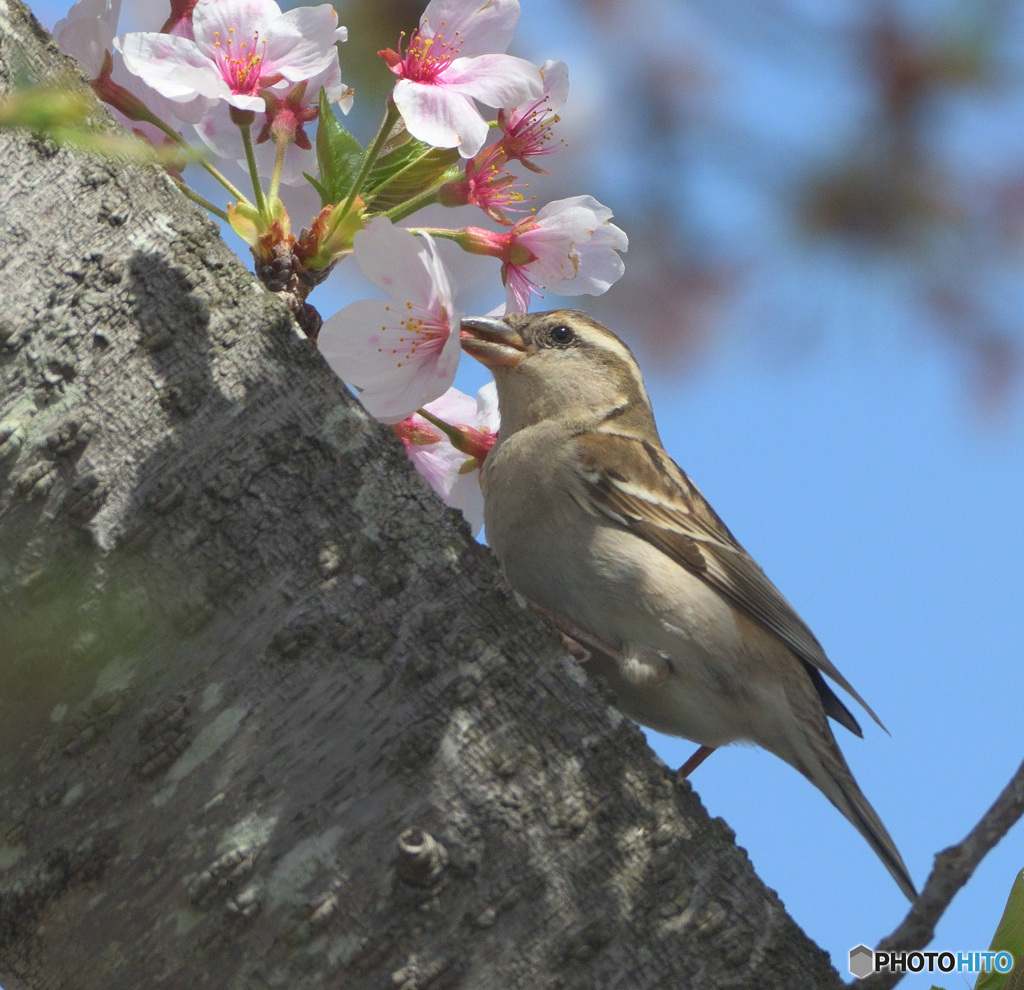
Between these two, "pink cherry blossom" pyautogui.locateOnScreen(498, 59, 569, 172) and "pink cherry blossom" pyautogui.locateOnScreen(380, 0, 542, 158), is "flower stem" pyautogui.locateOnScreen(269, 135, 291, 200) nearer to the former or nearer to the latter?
"pink cherry blossom" pyautogui.locateOnScreen(380, 0, 542, 158)

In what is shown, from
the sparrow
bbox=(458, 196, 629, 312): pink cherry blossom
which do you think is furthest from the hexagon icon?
bbox=(458, 196, 629, 312): pink cherry blossom

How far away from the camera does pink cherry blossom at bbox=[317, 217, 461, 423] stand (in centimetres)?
222

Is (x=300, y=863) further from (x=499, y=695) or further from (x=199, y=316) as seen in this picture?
(x=199, y=316)

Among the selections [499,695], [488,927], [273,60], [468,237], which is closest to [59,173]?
[273,60]

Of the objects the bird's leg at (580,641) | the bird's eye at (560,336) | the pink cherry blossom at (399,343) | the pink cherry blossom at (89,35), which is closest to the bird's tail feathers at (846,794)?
the bird's leg at (580,641)

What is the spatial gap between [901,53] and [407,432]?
4.28ft

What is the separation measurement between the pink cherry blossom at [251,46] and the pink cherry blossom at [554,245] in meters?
0.49

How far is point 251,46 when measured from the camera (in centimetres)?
224

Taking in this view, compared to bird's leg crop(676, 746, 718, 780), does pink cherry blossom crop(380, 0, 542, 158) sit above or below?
above

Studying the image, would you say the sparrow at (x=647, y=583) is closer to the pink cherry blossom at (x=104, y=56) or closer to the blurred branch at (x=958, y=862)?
the pink cherry blossom at (x=104, y=56)

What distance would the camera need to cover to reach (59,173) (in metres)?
1.86

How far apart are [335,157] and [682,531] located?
5.91 feet

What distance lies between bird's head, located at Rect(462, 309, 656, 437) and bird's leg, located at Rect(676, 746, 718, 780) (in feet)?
3.83

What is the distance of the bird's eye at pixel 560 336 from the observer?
13.4 ft
